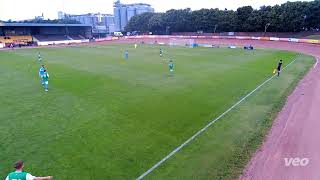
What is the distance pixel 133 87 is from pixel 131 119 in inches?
339

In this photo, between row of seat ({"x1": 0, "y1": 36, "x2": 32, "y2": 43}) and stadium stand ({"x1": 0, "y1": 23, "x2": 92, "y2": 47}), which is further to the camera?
stadium stand ({"x1": 0, "y1": 23, "x2": 92, "y2": 47})

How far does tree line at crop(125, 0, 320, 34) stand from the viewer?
86562mm

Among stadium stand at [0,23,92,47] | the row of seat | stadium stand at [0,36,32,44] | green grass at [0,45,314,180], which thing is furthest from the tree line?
green grass at [0,45,314,180]

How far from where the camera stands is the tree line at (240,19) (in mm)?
86562

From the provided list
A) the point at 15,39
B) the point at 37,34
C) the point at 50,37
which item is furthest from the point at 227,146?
the point at 37,34

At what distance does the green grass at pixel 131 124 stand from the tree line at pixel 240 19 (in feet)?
226

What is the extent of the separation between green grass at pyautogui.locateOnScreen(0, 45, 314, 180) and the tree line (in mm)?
69030

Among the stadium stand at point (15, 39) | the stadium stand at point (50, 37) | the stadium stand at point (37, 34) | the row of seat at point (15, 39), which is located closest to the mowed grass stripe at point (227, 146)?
the stadium stand at point (37, 34)

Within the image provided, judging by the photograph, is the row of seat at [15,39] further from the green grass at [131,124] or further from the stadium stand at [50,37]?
the green grass at [131,124]

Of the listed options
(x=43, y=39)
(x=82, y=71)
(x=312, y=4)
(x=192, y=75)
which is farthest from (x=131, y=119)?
(x=43, y=39)

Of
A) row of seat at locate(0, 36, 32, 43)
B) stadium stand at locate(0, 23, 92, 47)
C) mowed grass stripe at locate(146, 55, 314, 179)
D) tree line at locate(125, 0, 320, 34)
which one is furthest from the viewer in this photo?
stadium stand at locate(0, 23, 92, 47)

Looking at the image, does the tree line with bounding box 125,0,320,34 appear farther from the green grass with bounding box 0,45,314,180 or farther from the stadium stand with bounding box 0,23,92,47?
the green grass with bounding box 0,45,314,180

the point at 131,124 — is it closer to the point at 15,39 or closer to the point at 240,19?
the point at 240,19

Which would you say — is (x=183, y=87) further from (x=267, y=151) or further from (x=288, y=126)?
(x=267, y=151)
